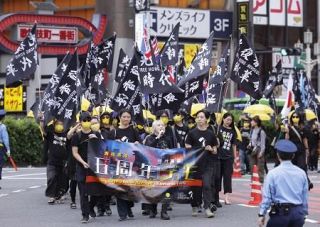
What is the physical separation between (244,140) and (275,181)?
53.1 feet

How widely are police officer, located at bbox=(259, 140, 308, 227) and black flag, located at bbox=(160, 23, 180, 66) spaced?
1186 centimetres

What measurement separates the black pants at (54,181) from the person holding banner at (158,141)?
2.85m

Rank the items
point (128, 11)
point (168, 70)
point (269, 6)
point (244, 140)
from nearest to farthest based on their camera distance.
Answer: point (168, 70)
point (244, 140)
point (128, 11)
point (269, 6)

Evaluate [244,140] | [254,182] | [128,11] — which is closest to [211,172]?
[254,182]

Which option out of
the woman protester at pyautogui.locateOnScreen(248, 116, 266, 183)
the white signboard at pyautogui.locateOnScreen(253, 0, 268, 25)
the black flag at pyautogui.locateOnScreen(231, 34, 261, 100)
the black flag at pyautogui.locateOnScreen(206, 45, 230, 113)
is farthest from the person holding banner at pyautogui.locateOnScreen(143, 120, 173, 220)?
the white signboard at pyautogui.locateOnScreen(253, 0, 268, 25)

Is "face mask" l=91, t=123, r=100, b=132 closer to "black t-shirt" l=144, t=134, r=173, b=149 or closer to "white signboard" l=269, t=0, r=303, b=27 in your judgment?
"black t-shirt" l=144, t=134, r=173, b=149

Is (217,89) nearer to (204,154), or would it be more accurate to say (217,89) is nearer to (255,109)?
(204,154)

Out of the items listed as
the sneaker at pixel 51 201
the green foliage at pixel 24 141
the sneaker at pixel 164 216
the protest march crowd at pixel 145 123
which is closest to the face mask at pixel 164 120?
the protest march crowd at pixel 145 123

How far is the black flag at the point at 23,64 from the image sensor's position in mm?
20312

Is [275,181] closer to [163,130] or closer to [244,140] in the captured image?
[163,130]

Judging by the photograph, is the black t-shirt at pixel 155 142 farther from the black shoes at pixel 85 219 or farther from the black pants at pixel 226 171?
the black pants at pixel 226 171

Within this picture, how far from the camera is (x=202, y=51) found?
58.3ft

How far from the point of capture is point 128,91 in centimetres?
1733

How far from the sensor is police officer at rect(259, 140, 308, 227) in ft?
Result: 27.4
